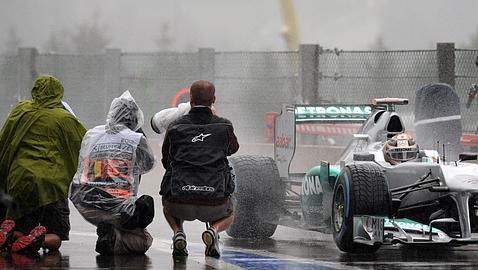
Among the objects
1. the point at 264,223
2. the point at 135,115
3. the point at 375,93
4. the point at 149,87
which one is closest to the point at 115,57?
the point at 149,87

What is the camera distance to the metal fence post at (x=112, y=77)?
2331 cm

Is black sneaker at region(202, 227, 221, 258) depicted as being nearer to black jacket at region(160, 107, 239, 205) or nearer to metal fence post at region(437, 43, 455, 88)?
black jacket at region(160, 107, 239, 205)

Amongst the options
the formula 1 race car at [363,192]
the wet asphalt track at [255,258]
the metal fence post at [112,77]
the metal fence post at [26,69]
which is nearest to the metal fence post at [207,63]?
the metal fence post at [112,77]

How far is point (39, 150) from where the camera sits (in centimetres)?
1150

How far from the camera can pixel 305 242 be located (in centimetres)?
1376

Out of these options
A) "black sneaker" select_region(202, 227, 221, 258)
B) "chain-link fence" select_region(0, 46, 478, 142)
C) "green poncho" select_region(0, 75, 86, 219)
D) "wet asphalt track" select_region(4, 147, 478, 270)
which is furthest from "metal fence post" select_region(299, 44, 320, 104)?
"black sneaker" select_region(202, 227, 221, 258)

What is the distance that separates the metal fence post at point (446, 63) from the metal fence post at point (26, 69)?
8.02 meters

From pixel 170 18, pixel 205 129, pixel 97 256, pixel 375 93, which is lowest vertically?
pixel 97 256

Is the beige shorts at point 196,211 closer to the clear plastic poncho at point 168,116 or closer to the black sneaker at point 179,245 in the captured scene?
the black sneaker at point 179,245

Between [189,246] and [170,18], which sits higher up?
[170,18]

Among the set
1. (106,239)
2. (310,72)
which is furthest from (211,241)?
(310,72)

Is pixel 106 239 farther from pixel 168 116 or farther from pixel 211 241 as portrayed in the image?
pixel 168 116

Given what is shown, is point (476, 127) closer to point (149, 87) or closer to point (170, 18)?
point (149, 87)

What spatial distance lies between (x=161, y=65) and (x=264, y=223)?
9268mm
